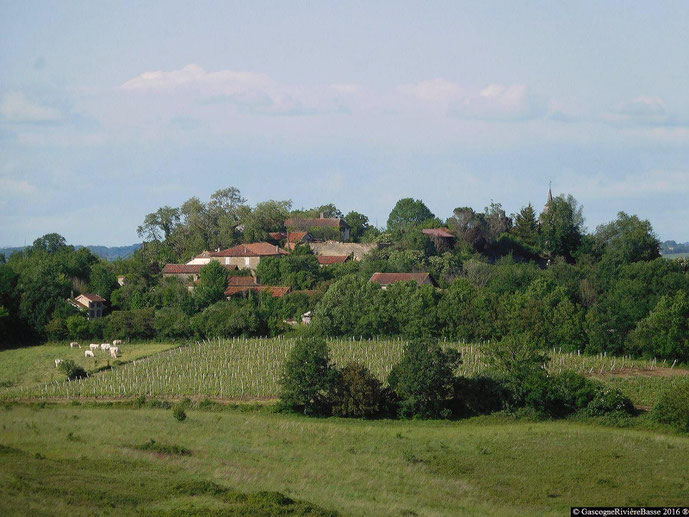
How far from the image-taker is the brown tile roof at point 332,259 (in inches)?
3460

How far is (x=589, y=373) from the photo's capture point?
5025 centimetres

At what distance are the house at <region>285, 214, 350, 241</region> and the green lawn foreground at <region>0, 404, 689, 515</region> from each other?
59462 millimetres

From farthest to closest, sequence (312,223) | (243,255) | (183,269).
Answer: (312,223) → (243,255) → (183,269)

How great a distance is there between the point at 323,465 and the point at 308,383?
1117cm

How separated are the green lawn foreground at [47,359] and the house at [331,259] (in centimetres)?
2699

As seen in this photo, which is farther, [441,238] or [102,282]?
[441,238]

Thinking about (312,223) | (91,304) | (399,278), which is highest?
(312,223)

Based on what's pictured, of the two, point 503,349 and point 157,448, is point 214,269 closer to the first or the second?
point 503,349

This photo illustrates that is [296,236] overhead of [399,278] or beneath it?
overhead

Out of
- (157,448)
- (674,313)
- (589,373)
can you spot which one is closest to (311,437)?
(157,448)

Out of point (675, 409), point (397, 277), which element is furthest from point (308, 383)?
point (397, 277)

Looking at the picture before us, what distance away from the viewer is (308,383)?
4222cm

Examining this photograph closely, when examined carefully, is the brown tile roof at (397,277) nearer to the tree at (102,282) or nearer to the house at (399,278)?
the house at (399,278)

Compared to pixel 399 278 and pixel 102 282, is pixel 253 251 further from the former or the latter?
pixel 399 278
